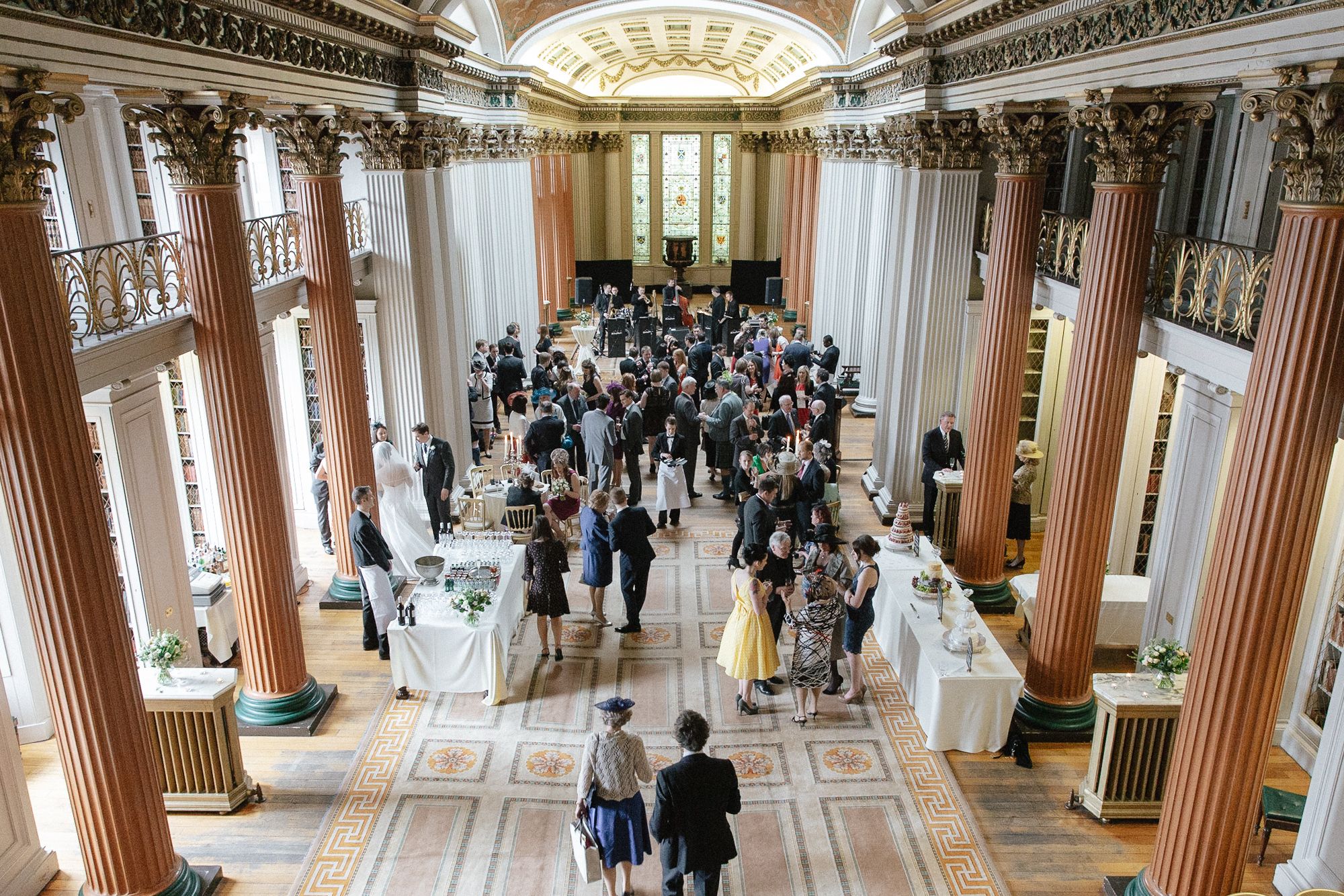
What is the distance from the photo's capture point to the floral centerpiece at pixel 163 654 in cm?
662

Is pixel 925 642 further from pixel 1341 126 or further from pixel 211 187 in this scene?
pixel 211 187

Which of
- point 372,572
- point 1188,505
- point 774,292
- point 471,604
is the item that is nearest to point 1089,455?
point 1188,505

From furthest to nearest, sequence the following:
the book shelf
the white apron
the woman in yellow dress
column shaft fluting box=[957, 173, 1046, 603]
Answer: the book shelf → column shaft fluting box=[957, 173, 1046, 603] → the white apron → the woman in yellow dress

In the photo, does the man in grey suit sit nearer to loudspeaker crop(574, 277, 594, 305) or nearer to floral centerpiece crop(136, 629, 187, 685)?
floral centerpiece crop(136, 629, 187, 685)

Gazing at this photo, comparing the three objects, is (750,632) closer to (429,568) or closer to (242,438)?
(429,568)

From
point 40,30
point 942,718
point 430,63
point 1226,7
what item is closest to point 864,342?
point 430,63

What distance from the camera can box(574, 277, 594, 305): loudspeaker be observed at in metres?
29.1

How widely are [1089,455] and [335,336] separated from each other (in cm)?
708

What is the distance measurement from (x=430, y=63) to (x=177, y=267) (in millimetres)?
4975

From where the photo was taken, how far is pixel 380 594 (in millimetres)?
8859

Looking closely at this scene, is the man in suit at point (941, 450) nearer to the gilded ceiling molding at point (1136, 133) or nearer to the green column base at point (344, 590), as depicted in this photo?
the gilded ceiling molding at point (1136, 133)

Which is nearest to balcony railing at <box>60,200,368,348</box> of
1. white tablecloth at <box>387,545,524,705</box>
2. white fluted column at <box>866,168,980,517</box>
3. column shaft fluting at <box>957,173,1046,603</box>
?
white tablecloth at <box>387,545,524,705</box>

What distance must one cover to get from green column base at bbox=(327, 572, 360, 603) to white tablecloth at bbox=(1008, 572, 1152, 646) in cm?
696

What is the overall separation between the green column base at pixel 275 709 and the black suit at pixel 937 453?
723 cm
